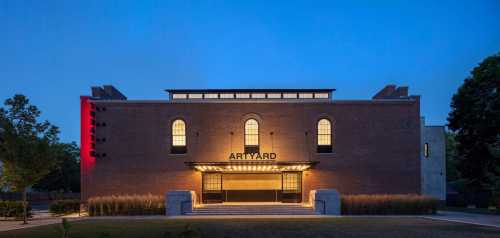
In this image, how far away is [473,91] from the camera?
32.9 m

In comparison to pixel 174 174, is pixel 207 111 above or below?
above

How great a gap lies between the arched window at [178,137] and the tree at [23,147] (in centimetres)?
962

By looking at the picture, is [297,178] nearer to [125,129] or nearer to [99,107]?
[125,129]

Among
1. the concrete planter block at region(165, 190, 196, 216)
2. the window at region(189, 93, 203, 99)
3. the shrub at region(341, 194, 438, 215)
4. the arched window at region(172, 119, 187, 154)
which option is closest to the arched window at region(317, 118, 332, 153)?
the shrub at region(341, 194, 438, 215)

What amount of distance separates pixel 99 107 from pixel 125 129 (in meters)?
2.68

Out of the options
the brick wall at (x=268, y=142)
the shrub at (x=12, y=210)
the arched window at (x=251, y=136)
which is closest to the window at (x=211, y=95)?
the brick wall at (x=268, y=142)

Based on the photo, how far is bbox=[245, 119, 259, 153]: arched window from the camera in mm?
31719

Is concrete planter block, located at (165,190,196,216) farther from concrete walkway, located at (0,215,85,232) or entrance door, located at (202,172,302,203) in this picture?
concrete walkway, located at (0,215,85,232)

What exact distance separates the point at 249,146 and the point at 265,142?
1.29 metres

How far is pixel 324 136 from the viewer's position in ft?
105

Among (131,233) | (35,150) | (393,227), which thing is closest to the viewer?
(131,233)

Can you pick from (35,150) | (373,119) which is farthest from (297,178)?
(35,150)

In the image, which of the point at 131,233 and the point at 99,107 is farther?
the point at 99,107

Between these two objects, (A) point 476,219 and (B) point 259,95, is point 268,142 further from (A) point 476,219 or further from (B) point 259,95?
(A) point 476,219
